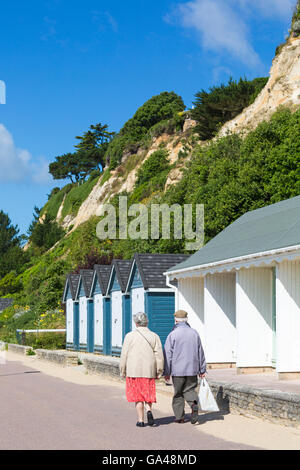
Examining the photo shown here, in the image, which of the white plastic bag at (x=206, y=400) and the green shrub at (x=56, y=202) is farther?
the green shrub at (x=56, y=202)

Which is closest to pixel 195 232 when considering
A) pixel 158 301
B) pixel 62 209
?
pixel 158 301

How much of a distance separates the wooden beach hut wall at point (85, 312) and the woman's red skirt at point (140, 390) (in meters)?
19.9

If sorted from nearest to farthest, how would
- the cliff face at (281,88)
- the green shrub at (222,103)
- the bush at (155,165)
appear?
the cliff face at (281,88) < the green shrub at (222,103) < the bush at (155,165)

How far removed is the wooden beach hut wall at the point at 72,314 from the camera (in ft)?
105

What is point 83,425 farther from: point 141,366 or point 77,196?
point 77,196

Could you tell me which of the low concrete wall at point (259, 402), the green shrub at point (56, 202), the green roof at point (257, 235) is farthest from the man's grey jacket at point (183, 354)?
the green shrub at point (56, 202)

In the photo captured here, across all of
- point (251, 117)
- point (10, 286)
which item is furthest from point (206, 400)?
point (10, 286)

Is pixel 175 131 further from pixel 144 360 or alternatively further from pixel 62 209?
pixel 144 360

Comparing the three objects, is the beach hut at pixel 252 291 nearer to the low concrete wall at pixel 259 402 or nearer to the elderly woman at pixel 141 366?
the low concrete wall at pixel 259 402

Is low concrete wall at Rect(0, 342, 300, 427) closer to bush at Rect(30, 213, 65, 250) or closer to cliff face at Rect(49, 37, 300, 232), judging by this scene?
cliff face at Rect(49, 37, 300, 232)

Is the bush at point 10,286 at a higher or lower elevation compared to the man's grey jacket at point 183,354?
higher

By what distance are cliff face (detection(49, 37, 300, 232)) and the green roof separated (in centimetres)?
2523

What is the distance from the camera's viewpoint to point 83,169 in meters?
106

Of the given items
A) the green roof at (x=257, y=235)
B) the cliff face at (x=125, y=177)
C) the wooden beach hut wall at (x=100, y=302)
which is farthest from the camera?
the cliff face at (x=125, y=177)
